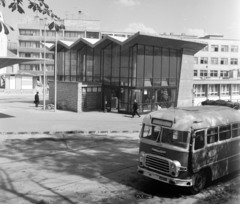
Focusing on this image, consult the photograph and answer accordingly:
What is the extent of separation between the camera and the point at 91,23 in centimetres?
8431

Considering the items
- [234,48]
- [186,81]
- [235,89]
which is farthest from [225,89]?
[234,48]

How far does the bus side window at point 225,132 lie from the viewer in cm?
1184

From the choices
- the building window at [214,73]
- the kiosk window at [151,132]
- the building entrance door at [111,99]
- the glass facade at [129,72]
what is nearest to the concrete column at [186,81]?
the glass facade at [129,72]

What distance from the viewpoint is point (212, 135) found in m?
11.4

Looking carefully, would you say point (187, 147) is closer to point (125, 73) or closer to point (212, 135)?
point (212, 135)

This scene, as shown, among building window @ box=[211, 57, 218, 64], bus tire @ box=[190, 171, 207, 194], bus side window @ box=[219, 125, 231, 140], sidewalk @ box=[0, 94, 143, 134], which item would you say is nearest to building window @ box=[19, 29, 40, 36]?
building window @ box=[211, 57, 218, 64]

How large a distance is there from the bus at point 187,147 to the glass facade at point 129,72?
19233 millimetres

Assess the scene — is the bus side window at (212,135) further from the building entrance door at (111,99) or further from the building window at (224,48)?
the building window at (224,48)

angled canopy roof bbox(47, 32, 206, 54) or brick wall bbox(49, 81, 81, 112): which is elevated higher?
angled canopy roof bbox(47, 32, 206, 54)

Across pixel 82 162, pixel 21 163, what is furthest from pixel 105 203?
pixel 21 163

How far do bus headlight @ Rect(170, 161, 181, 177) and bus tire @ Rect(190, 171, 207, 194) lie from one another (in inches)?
25.8

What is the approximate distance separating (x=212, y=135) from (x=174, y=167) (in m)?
1.96

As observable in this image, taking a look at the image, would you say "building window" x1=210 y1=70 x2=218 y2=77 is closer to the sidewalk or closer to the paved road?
the sidewalk

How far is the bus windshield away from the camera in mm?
10711
